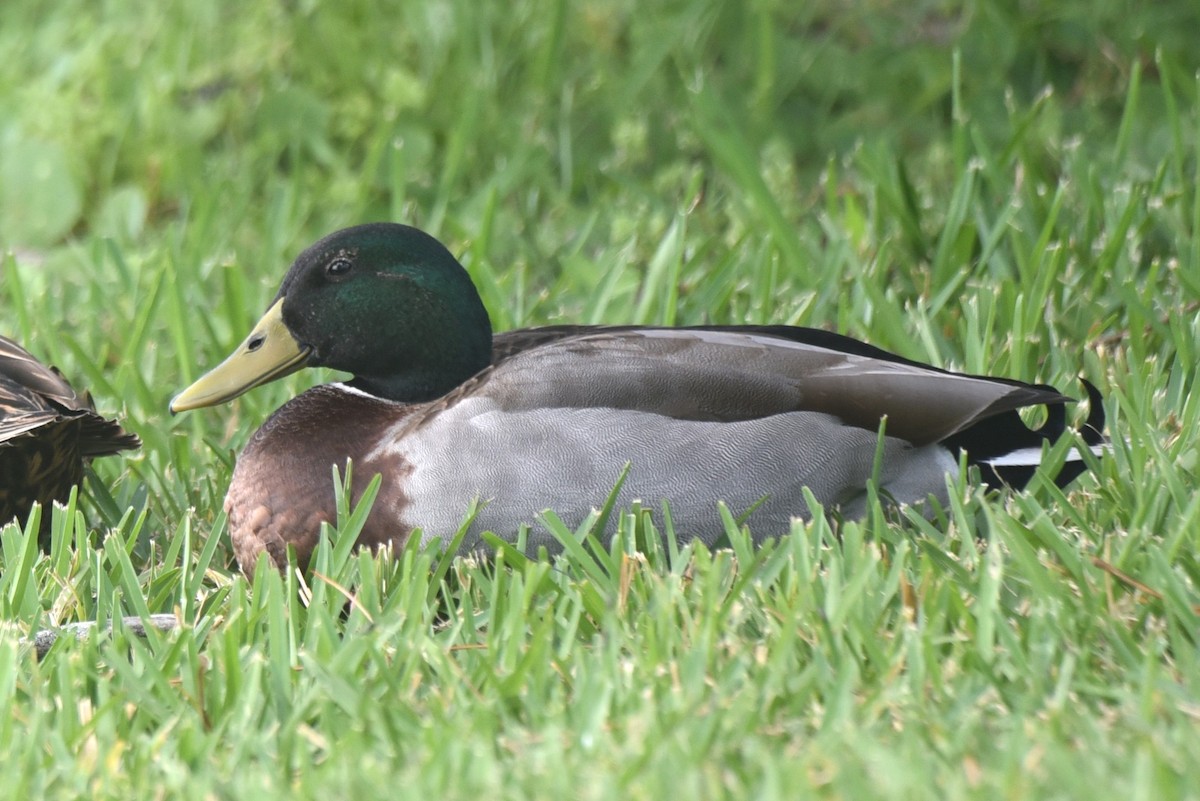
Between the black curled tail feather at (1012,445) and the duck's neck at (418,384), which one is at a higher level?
the duck's neck at (418,384)

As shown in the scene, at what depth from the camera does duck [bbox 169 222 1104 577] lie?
10.3 ft

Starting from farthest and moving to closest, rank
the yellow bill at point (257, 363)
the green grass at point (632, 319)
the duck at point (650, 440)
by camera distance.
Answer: the yellow bill at point (257, 363) → the duck at point (650, 440) → the green grass at point (632, 319)

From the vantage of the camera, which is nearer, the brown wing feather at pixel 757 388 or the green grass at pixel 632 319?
the green grass at pixel 632 319

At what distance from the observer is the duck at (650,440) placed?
10.3 feet

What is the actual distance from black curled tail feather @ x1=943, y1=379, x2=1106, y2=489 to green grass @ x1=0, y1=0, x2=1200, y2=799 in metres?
0.07

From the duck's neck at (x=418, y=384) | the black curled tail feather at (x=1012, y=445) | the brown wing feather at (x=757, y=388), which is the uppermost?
Answer: the brown wing feather at (x=757, y=388)

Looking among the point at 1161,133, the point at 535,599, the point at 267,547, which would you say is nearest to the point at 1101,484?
the point at 535,599

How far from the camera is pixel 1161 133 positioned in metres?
5.17

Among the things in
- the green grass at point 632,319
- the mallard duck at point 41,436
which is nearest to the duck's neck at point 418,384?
the green grass at point 632,319

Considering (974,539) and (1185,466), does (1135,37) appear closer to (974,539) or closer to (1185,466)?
(1185,466)

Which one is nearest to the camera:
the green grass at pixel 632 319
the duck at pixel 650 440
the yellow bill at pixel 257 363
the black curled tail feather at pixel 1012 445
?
the green grass at pixel 632 319

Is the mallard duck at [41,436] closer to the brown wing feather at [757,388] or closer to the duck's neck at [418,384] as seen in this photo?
the duck's neck at [418,384]

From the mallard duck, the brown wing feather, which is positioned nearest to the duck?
the brown wing feather

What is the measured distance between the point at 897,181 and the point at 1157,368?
1.26 meters
